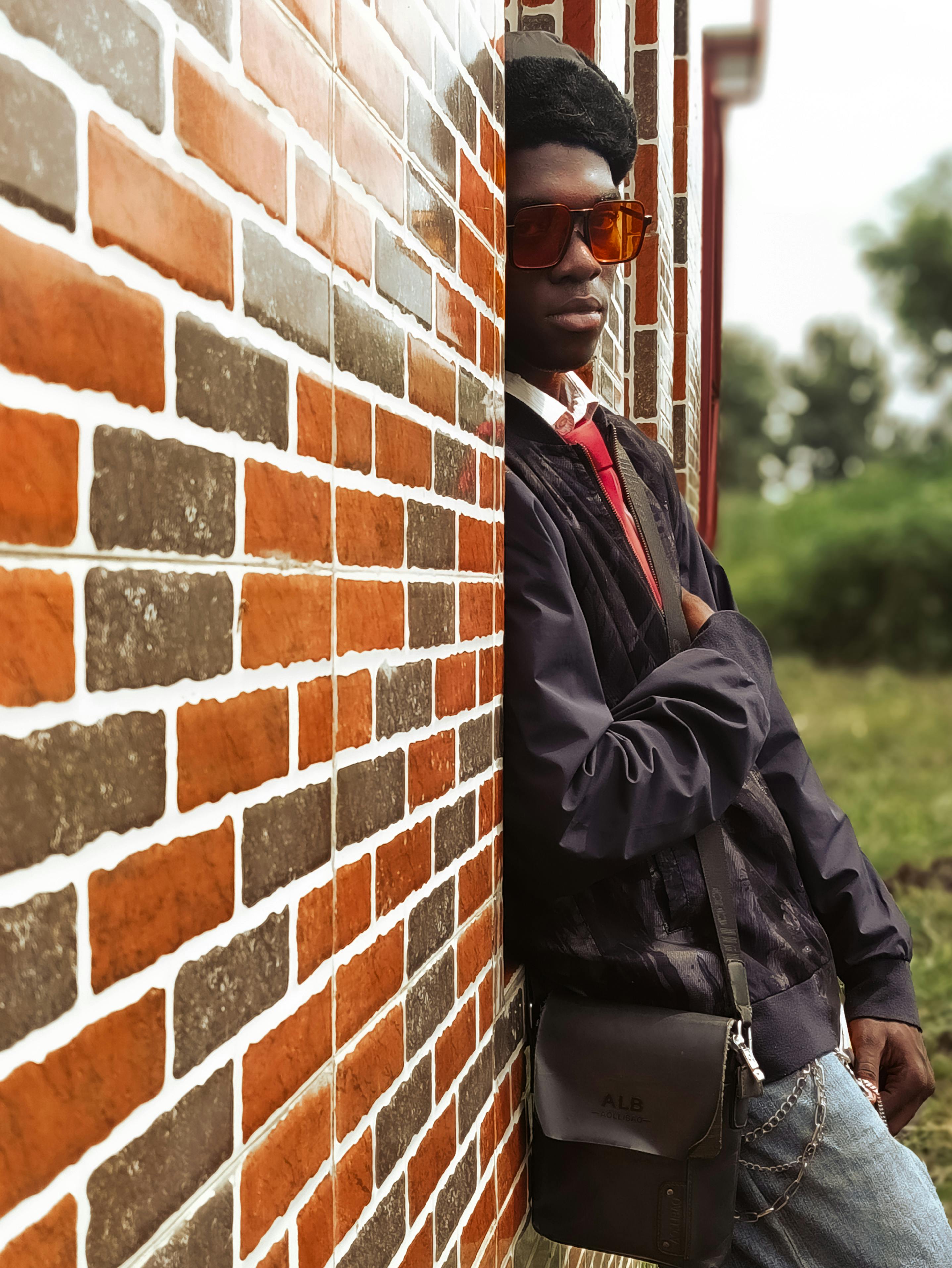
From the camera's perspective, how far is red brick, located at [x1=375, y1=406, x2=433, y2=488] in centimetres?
115

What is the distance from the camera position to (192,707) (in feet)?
2.57

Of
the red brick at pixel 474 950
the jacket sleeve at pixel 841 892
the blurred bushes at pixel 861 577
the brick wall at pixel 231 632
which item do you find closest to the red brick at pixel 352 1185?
the brick wall at pixel 231 632

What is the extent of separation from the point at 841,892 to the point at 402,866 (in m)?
1.09

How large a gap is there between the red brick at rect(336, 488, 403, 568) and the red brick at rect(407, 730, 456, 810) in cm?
23

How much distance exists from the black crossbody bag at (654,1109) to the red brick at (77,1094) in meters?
1.05

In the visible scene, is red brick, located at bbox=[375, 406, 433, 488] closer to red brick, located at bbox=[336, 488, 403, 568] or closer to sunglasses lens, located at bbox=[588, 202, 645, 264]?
red brick, located at bbox=[336, 488, 403, 568]

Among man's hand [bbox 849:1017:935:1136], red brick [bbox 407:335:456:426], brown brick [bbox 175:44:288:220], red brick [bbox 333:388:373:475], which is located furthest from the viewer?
man's hand [bbox 849:1017:935:1136]

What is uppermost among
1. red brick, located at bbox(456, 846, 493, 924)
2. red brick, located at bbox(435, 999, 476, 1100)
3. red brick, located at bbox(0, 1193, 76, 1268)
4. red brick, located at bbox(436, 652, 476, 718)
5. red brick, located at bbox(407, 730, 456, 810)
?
red brick, located at bbox(436, 652, 476, 718)

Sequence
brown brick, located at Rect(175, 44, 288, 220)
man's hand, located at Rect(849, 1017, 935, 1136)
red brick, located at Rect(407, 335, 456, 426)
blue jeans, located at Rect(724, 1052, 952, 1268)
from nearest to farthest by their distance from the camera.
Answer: brown brick, located at Rect(175, 44, 288, 220)
red brick, located at Rect(407, 335, 456, 426)
blue jeans, located at Rect(724, 1052, 952, 1268)
man's hand, located at Rect(849, 1017, 935, 1136)

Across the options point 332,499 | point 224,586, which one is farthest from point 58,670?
point 332,499

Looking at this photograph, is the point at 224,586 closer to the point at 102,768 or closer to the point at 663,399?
the point at 102,768

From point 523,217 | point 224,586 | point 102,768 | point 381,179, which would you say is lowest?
point 102,768

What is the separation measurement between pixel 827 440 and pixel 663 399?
43.3 metres

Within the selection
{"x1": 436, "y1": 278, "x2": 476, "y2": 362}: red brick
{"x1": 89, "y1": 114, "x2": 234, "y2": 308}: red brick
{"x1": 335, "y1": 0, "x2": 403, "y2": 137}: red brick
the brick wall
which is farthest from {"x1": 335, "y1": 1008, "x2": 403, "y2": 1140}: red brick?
{"x1": 335, "y1": 0, "x2": 403, "y2": 137}: red brick
